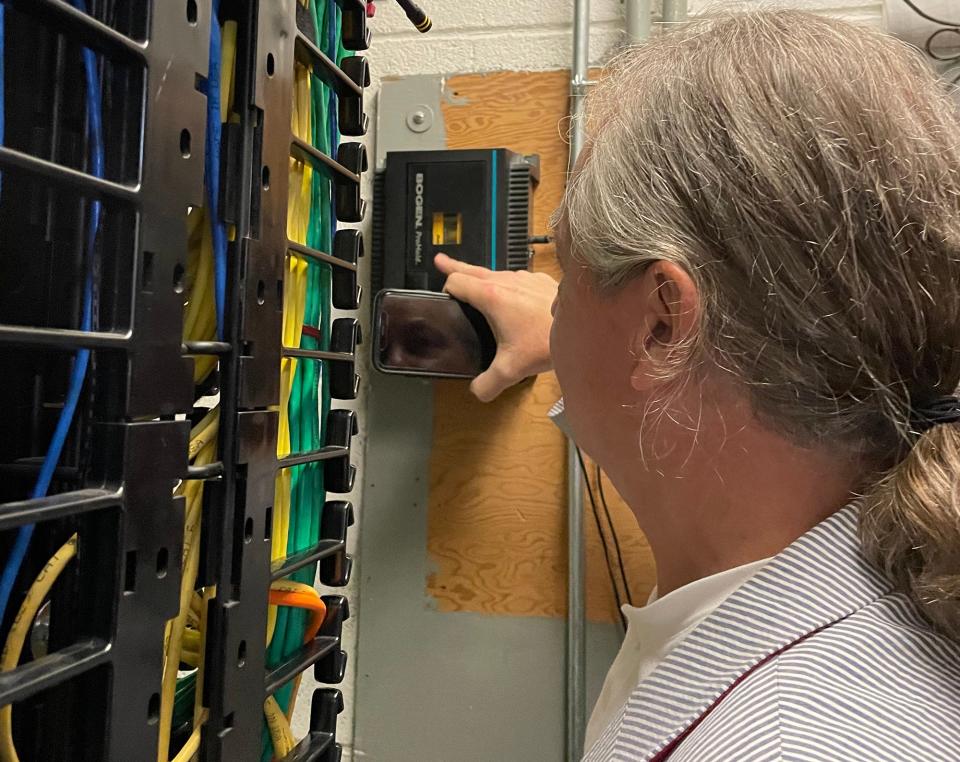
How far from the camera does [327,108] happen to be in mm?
691

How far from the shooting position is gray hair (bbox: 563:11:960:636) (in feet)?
1.60

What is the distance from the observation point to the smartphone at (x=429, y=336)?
103cm

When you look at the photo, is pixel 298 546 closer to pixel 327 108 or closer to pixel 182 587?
pixel 182 587

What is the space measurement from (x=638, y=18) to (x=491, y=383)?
0.61 meters

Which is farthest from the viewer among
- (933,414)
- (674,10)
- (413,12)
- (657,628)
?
(674,10)

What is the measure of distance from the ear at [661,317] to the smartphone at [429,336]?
0.50 m

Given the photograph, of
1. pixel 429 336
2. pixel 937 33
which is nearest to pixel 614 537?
pixel 429 336

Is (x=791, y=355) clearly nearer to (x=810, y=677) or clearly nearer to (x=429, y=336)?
(x=810, y=677)

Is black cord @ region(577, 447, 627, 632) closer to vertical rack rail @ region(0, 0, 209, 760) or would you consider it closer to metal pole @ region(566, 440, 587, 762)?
metal pole @ region(566, 440, 587, 762)

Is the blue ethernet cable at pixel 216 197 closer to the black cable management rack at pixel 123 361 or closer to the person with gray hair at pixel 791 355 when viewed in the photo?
the black cable management rack at pixel 123 361

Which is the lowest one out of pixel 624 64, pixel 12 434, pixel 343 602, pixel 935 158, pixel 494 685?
pixel 494 685

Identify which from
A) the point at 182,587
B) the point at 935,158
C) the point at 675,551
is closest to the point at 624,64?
the point at 935,158

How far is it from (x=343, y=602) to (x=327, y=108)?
1.49 feet

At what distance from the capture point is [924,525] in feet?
1.54
